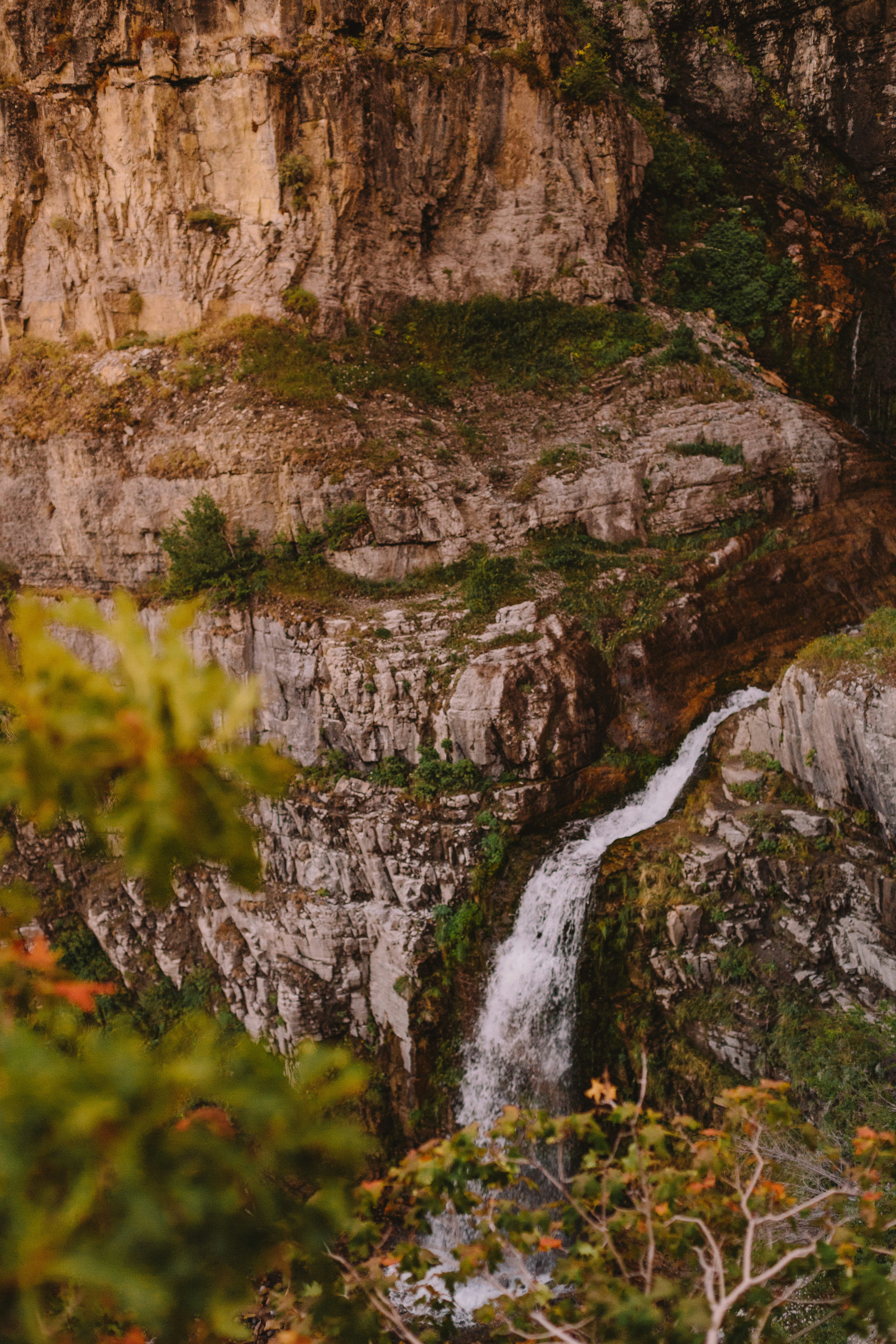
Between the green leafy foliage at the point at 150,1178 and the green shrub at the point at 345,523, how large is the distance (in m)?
12.5

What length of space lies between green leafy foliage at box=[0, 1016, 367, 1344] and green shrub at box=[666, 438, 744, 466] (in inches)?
598

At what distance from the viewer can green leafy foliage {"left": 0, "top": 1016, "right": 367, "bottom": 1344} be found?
1437 mm

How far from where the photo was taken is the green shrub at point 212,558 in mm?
13617

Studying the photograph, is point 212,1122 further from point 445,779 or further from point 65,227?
point 65,227

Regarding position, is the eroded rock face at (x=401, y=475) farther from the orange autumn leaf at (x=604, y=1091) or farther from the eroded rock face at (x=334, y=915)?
the orange autumn leaf at (x=604, y=1091)

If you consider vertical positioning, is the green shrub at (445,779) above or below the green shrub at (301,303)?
below

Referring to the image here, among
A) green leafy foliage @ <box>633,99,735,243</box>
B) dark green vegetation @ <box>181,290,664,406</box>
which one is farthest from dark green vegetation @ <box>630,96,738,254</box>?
dark green vegetation @ <box>181,290,664,406</box>

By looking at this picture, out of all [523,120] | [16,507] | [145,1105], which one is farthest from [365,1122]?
[523,120]

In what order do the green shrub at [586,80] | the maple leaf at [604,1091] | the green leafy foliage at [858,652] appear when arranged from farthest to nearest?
the green shrub at [586,80], the green leafy foliage at [858,652], the maple leaf at [604,1091]

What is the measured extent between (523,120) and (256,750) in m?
19.4

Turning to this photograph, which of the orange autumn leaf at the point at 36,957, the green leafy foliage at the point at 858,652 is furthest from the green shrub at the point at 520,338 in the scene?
the orange autumn leaf at the point at 36,957

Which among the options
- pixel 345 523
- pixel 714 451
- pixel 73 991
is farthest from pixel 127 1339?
pixel 714 451

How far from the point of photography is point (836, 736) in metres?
9.89

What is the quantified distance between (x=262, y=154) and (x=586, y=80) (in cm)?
744
